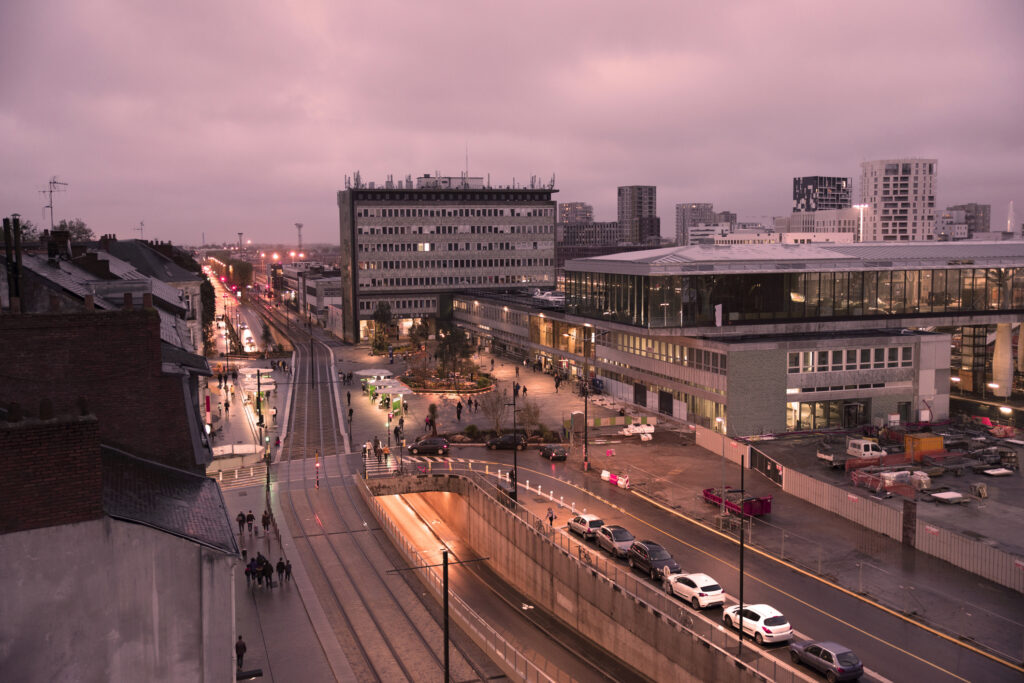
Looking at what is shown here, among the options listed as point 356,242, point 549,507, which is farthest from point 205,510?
point 356,242

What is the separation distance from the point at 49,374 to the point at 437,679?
15992mm

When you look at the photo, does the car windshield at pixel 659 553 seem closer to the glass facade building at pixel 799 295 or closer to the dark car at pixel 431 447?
the dark car at pixel 431 447

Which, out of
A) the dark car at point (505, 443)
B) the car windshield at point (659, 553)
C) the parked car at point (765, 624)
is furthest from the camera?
the dark car at point (505, 443)

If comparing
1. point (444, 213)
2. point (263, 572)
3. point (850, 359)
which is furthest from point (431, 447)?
point (444, 213)

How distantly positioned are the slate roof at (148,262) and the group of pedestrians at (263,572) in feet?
137

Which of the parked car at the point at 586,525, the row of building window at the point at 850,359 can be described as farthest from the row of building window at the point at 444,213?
the parked car at the point at 586,525

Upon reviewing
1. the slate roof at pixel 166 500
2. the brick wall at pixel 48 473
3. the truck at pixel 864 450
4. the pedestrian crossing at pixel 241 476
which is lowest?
the pedestrian crossing at pixel 241 476

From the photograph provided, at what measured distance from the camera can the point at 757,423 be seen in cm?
5788

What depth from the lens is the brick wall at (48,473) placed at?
1580 centimetres

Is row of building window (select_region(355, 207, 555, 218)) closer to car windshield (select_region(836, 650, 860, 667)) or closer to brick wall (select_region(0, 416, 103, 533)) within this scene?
car windshield (select_region(836, 650, 860, 667))

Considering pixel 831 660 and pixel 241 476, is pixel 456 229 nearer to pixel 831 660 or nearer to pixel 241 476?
pixel 241 476

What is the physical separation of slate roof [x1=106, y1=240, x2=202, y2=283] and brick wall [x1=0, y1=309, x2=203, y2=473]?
5142 cm

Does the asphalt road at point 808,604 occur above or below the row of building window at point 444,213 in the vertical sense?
below

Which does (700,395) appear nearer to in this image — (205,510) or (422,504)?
(422,504)
